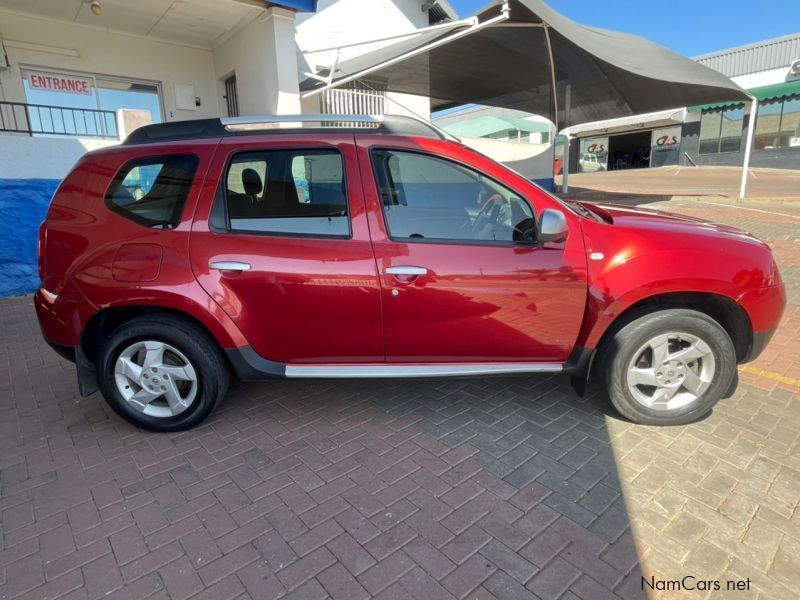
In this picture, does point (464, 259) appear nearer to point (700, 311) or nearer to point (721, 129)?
point (700, 311)

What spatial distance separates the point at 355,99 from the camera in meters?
11.1

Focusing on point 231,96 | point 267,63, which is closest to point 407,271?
point 267,63

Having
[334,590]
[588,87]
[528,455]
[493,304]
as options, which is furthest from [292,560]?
[588,87]

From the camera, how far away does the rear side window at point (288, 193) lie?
291 cm

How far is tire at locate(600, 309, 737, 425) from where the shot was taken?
9.55 feet

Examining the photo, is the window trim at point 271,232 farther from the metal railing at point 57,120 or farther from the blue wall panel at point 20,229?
the metal railing at point 57,120

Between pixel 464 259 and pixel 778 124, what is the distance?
34.1 metres

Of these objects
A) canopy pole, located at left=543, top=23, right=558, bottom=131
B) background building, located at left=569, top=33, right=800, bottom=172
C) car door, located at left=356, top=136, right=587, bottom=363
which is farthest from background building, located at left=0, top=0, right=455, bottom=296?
background building, located at left=569, top=33, right=800, bottom=172

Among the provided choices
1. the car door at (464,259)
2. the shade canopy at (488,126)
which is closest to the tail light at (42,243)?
the car door at (464,259)

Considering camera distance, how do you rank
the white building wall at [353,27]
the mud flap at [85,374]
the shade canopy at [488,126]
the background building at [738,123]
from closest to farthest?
the mud flap at [85,374] < the white building wall at [353,27] < the background building at [738,123] < the shade canopy at [488,126]

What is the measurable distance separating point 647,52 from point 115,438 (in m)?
12.2

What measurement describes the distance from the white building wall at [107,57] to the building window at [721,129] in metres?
30.7

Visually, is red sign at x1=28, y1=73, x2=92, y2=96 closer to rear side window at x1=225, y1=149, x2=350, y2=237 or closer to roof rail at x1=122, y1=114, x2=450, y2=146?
roof rail at x1=122, y1=114, x2=450, y2=146

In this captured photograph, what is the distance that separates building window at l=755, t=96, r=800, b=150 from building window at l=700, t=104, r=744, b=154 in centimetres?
100
